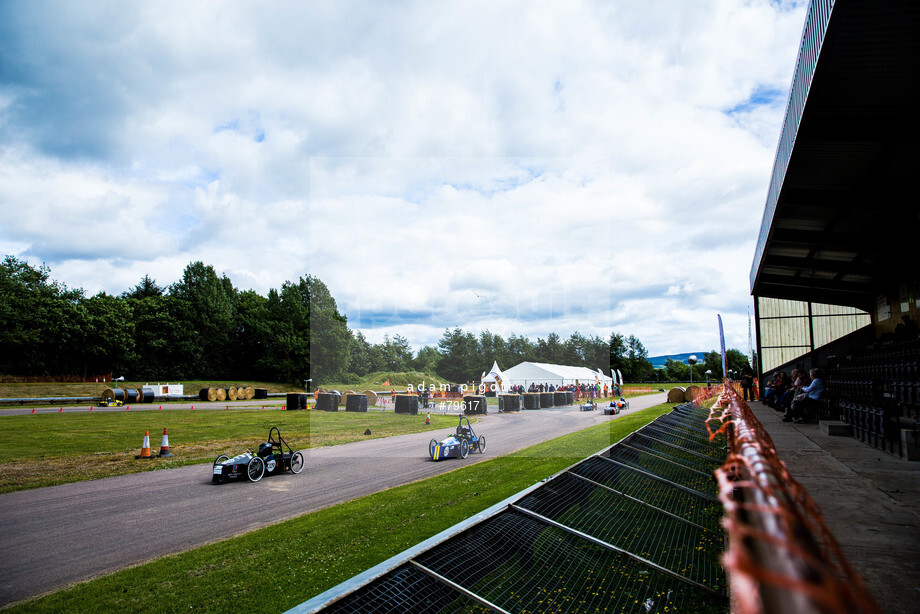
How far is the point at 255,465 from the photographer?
12000 mm

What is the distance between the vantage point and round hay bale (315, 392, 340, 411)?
31.4m

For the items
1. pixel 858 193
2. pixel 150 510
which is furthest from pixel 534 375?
pixel 150 510

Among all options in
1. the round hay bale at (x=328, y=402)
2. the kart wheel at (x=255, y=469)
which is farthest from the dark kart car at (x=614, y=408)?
the kart wheel at (x=255, y=469)

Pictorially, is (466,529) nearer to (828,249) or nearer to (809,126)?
(809,126)

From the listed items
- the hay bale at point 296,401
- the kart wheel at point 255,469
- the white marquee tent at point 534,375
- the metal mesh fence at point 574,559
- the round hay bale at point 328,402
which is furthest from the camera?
the white marquee tent at point 534,375

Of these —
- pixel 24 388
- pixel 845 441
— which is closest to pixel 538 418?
pixel 845 441

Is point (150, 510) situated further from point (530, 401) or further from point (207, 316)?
point (207, 316)

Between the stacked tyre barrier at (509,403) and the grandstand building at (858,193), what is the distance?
1612 centimetres

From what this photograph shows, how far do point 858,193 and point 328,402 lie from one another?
2789cm

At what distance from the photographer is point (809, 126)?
327 inches

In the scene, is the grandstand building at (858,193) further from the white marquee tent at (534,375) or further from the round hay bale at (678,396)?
the white marquee tent at (534,375)

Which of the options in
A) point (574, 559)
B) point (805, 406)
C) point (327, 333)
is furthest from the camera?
point (327, 333)

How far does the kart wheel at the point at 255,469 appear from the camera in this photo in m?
11.9

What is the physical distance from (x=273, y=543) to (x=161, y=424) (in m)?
20.7
